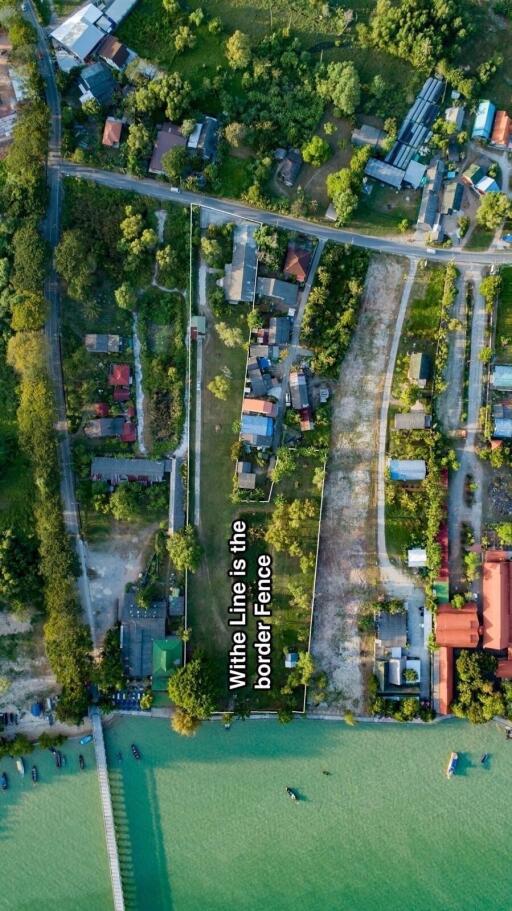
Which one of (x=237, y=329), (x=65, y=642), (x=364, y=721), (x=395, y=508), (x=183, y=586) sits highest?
(x=237, y=329)

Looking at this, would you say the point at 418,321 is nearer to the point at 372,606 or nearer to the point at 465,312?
the point at 465,312

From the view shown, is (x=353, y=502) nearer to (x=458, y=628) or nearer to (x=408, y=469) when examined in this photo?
(x=408, y=469)

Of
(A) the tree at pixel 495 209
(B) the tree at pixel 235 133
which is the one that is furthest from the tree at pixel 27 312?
(A) the tree at pixel 495 209

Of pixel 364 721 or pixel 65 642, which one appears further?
pixel 364 721

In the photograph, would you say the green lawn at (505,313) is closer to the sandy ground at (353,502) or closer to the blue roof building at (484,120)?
the sandy ground at (353,502)

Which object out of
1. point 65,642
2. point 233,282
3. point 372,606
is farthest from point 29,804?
point 233,282
